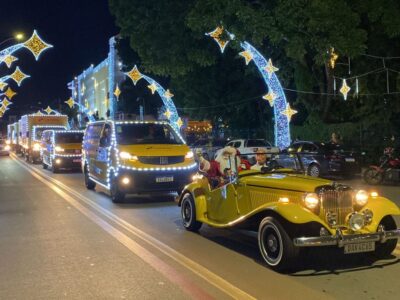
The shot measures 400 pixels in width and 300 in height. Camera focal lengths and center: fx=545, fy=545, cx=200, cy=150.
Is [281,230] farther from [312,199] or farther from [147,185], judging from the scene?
[147,185]

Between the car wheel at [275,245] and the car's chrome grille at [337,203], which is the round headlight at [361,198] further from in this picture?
the car wheel at [275,245]

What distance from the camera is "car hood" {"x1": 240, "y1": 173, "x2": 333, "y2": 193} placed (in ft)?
23.4

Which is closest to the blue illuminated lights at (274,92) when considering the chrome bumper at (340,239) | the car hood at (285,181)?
the car hood at (285,181)

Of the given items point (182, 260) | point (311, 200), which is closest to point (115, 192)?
point (182, 260)

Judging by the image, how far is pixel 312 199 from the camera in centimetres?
693

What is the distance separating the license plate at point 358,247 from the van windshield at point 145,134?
792 cm

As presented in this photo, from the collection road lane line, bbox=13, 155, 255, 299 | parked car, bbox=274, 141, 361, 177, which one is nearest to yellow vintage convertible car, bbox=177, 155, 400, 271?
road lane line, bbox=13, 155, 255, 299

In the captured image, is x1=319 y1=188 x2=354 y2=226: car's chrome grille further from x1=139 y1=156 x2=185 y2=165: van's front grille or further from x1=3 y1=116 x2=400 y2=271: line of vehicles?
x1=139 y1=156 x2=185 y2=165: van's front grille

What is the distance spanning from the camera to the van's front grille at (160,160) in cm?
1318

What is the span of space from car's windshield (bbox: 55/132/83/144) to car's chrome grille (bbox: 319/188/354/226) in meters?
19.7

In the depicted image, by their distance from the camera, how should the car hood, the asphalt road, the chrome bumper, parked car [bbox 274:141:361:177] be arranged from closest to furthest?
the asphalt road → the chrome bumper → the car hood → parked car [bbox 274:141:361:177]

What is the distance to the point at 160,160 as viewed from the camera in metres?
13.3

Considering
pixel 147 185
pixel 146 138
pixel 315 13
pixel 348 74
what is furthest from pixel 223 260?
pixel 348 74

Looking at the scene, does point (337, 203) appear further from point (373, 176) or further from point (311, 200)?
point (373, 176)
